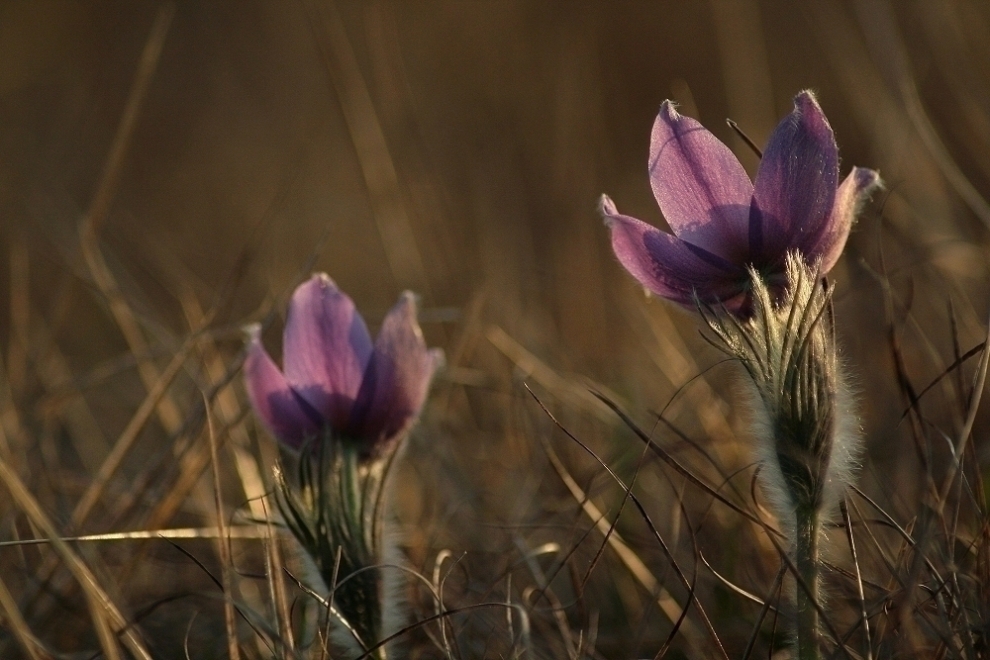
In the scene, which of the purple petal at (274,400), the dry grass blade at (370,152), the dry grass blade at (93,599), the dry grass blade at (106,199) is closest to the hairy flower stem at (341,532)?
the purple petal at (274,400)

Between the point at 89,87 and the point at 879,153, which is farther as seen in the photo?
the point at 89,87

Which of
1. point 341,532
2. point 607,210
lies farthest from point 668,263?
point 341,532

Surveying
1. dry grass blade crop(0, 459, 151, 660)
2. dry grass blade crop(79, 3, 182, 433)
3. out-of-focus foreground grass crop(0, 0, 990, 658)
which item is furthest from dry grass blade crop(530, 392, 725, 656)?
dry grass blade crop(79, 3, 182, 433)

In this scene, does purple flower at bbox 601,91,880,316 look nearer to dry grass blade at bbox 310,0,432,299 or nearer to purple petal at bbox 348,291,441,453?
purple petal at bbox 348,291,441,453

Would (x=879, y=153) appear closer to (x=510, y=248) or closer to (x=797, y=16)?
(x=510, y=248)

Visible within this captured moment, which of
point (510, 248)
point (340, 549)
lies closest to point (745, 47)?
point (510, 248)

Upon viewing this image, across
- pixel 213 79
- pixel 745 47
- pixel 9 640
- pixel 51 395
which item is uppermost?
pixel 213 79
